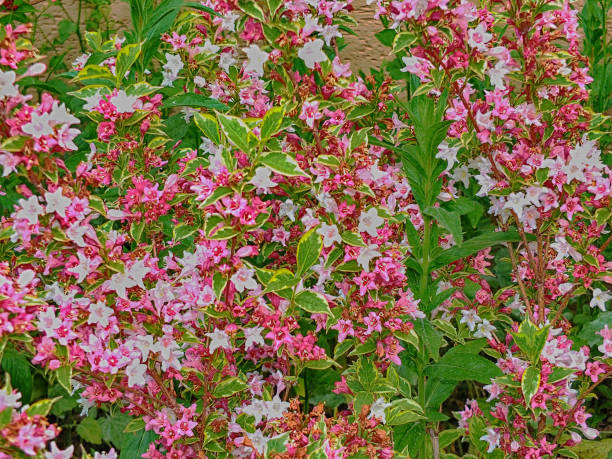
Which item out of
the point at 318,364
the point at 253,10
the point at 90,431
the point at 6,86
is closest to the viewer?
the point at 6,86

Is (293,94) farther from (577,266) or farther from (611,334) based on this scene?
(611,334)

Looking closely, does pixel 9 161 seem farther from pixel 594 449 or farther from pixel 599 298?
pixel 594 449

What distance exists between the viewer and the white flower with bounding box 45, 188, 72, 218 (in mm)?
1197

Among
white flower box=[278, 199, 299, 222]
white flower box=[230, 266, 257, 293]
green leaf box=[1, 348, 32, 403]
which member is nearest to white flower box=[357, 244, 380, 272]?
white flower box=[230, 266, 257, 293]

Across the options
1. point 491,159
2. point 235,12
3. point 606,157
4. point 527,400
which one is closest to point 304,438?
point 527,400

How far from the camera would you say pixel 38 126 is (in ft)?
3.81

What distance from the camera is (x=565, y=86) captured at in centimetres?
174

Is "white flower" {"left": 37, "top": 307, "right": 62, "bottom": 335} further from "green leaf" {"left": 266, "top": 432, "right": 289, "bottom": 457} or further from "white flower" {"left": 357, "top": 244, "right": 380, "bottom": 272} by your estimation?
"white flower" {"left": 357, "top": 244, "right": 380, "bottom": 272}

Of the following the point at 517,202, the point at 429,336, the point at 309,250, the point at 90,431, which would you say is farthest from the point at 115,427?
the point at 517,202

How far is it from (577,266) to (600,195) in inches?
7.6

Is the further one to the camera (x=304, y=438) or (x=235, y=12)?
(x=235, y=12)

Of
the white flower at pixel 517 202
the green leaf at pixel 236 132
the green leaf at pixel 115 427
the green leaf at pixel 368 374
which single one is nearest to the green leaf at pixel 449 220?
the white flower at pixel 517 202

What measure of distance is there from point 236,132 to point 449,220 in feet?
2.16

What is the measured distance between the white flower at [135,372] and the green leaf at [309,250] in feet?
1.23
